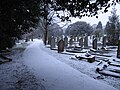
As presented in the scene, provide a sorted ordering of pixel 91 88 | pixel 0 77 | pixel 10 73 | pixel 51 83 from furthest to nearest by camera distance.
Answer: pixel 10 73 < pixel 0 77 < pixel 51 83 < pixel 91 88

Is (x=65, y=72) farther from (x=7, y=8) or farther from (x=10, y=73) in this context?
(x=7, y=8)

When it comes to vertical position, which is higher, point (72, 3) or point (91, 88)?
point (72, 3)

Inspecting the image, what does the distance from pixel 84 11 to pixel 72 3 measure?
1.88 ft

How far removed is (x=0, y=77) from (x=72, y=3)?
4.76 metres

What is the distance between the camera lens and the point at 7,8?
222 inches

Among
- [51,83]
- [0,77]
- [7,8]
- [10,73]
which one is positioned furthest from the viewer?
[10,73]

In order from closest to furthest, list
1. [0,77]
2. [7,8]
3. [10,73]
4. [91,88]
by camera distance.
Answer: [7,8]
[91,88]
[0,77]
[10,73]

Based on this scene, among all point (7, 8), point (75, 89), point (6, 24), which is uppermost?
point (7, 8)

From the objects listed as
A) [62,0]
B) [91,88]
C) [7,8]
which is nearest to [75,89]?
[91,88]

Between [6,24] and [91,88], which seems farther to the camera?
[6,24]

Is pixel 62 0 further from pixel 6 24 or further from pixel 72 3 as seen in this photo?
pixel 6 24

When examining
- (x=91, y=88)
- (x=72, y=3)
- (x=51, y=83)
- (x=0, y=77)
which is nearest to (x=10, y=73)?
(x=0, y=77)

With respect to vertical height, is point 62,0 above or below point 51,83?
above

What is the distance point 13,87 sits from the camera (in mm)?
6133
